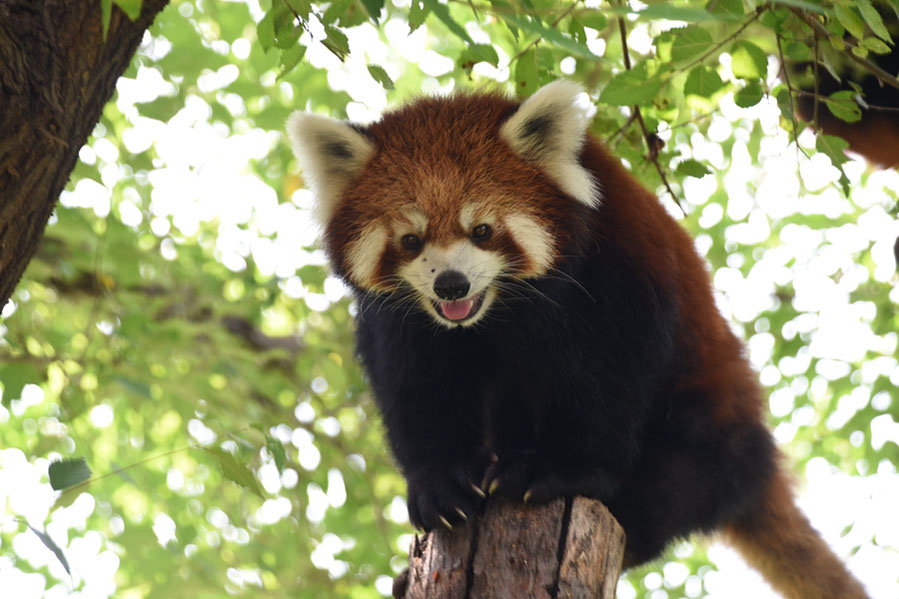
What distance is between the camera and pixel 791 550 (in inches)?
167

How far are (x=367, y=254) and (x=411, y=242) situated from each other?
0.74 feet

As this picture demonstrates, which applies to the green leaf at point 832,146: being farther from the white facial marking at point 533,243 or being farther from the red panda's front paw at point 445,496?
the red panda's front paw at point 445,496

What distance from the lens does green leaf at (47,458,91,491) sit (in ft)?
7.34

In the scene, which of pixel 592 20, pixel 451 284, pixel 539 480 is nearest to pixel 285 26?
pixel 451 284

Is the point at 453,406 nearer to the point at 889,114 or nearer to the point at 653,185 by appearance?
the point at 653,185

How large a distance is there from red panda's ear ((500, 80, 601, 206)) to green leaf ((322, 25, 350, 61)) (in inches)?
34.6

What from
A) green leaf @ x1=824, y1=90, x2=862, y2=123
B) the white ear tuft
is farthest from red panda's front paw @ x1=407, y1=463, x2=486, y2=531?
green leaf @ x1=824, y1=90, x2=862, y2=123

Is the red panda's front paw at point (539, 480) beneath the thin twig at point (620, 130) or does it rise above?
beneath

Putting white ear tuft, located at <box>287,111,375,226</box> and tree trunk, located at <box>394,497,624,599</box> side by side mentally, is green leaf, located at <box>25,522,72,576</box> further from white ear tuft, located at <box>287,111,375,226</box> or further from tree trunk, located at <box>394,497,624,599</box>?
white ear tuft, located at <box>287,111,375,226</box>

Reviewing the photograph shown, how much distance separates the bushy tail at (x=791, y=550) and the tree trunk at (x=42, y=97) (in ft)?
10.8

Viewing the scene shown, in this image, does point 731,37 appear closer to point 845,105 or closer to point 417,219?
point 845,105

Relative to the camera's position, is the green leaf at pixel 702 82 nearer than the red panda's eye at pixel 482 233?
Yes

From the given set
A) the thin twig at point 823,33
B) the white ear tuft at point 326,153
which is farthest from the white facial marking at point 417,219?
the thin twig at point 823,33

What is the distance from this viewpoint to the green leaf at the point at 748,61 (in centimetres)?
299
